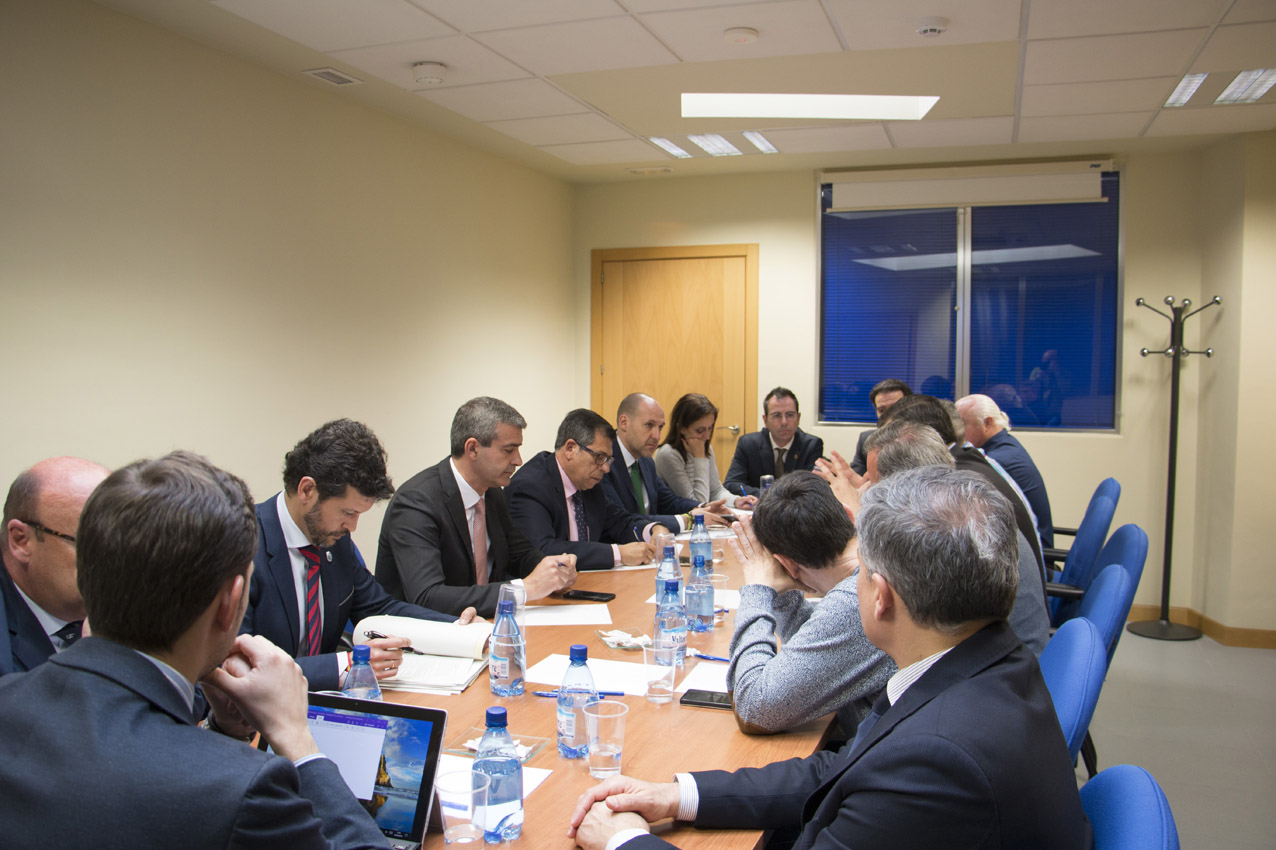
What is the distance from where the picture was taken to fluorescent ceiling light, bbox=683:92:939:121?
191 inches

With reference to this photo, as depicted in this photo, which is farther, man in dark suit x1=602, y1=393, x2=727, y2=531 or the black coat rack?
the black coat rack

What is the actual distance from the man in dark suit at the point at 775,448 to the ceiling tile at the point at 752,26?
2.67 m

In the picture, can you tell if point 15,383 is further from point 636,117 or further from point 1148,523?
point 1148,523

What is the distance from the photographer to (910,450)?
2.87 meters

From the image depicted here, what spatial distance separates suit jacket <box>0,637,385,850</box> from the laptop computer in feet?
1.25

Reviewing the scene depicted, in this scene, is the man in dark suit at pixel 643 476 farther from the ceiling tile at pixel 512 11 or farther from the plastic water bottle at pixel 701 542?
the ceiling tile at pixel 512 11

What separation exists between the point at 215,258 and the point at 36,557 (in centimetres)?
267

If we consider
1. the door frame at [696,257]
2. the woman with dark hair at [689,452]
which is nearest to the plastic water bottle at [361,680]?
the woman with dark hair at [689,452]

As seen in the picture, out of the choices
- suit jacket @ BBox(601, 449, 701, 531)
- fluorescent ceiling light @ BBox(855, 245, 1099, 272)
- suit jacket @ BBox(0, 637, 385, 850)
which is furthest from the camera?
fluorescent ceiling light @ BBox(855, 245, 1099, 272)

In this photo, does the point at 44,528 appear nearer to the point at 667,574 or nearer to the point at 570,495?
the point at 667,574

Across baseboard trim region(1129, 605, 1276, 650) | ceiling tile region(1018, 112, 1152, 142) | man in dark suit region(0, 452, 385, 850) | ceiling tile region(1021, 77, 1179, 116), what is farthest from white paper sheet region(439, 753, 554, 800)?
baseboard trim region(1129, 605, 1276, 650)

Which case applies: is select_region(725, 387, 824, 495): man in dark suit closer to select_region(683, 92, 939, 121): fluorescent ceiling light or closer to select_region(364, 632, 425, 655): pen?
select_region(683, 92, 939, 121): fluorescent ceiling light

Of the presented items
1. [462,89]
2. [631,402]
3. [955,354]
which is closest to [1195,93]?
[955,354]

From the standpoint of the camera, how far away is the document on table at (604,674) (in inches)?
89.5
